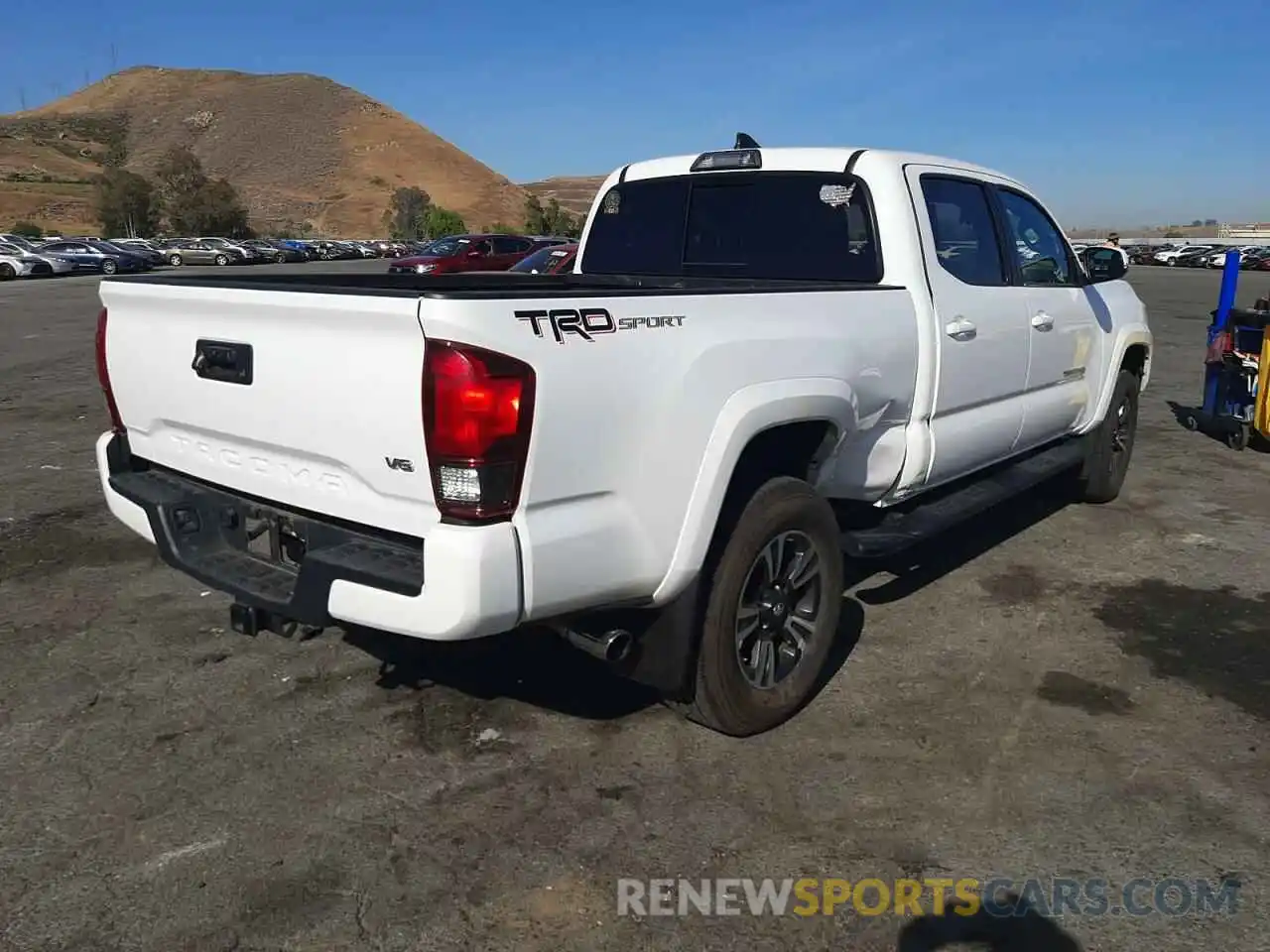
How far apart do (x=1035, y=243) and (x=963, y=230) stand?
1.00 meters

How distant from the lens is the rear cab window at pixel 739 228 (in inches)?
174

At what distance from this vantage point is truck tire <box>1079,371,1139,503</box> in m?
6.48

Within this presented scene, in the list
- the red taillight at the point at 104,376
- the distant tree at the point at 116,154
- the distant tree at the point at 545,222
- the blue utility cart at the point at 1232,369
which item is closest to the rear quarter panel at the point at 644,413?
the red taillight at the point at 104,376

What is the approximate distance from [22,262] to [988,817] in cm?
4330

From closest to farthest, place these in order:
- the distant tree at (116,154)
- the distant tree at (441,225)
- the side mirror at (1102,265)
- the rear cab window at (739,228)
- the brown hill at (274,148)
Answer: the rear cab window at (739,228)
the side mirror at (1102,265)
the distant tree at (441,225)
the brown hill at (274,148)
the distant tree at (116,154)

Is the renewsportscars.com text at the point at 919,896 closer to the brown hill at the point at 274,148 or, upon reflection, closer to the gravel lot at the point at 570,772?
the gravel lot at the point at 570,772

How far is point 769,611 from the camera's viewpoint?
3.67 metres

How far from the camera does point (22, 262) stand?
3844cm

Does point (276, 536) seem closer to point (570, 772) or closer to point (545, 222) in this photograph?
point (570, 772)

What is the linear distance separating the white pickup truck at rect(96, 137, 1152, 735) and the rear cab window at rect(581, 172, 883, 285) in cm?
1

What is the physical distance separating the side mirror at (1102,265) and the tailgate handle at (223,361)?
4.73 m

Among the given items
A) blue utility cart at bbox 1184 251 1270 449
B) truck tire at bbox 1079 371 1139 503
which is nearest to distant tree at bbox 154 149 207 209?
blue utility cart at bbox 1184 251 1270 449

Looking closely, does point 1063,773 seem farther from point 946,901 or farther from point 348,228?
point 348,228

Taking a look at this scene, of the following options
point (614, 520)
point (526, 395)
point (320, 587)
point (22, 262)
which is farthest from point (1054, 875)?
point (22, 262)
